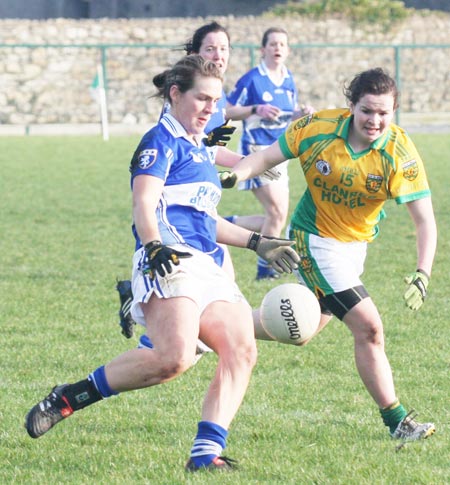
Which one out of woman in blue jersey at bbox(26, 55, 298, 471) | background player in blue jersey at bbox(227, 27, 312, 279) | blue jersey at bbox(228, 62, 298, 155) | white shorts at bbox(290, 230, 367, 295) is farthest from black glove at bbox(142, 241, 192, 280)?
blue jersey at bbox(228, 62, 298, 155)

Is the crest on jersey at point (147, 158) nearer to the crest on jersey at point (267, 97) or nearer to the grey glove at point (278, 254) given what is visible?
the grey glove at point (278, 254)

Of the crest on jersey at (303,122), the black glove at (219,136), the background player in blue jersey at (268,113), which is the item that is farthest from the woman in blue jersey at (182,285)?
the background player in blue jersey at (268,113)

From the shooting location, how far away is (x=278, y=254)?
510cm

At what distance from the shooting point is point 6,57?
31109mm

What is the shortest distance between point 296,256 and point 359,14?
102 ft

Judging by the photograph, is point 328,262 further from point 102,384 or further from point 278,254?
point 102,384

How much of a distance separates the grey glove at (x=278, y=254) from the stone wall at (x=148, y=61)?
81.4 feet

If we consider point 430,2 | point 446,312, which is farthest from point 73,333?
point 430,2

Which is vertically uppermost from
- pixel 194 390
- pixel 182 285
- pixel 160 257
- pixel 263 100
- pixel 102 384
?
pixel 263 100

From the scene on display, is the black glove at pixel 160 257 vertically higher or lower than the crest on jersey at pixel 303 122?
lower

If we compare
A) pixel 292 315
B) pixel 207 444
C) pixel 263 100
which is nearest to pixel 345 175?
pixel 292 315

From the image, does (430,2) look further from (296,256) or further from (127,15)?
(296,256)

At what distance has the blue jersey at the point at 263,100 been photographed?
10570 mm

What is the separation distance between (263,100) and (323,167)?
214 inches
